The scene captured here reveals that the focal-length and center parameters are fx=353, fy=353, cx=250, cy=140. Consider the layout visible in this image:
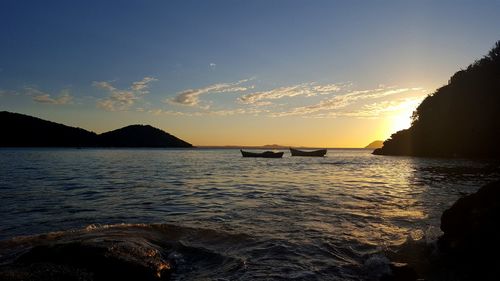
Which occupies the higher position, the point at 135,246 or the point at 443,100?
the point at 443,100

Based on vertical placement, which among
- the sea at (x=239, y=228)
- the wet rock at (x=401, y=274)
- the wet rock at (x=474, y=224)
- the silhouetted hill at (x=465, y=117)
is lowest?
the sea at (x=239, y=228)

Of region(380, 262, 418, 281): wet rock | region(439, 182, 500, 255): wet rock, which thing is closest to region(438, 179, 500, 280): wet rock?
region(439, 182, 500, 255): wet rock

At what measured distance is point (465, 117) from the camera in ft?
313

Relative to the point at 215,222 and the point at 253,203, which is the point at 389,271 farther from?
the point at 253,203

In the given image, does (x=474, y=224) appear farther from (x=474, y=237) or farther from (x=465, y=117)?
(x=465, y=117)

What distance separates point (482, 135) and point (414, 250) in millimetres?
95758

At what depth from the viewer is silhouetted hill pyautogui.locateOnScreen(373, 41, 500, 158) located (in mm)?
87562

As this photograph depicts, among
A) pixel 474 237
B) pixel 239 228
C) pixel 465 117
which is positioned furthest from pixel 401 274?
pixel 465 117

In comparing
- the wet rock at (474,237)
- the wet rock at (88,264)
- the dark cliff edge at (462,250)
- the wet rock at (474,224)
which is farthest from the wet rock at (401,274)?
the wet rock at (88,264)

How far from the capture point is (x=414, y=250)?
9750 mm

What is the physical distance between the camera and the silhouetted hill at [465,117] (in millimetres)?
87562

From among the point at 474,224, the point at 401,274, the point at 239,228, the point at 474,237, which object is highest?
the point at 474,224

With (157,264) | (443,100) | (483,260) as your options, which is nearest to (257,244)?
(157,264)

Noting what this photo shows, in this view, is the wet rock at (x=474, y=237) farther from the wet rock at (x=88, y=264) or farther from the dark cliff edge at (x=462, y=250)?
the wet rock at (x=88, y=264)
